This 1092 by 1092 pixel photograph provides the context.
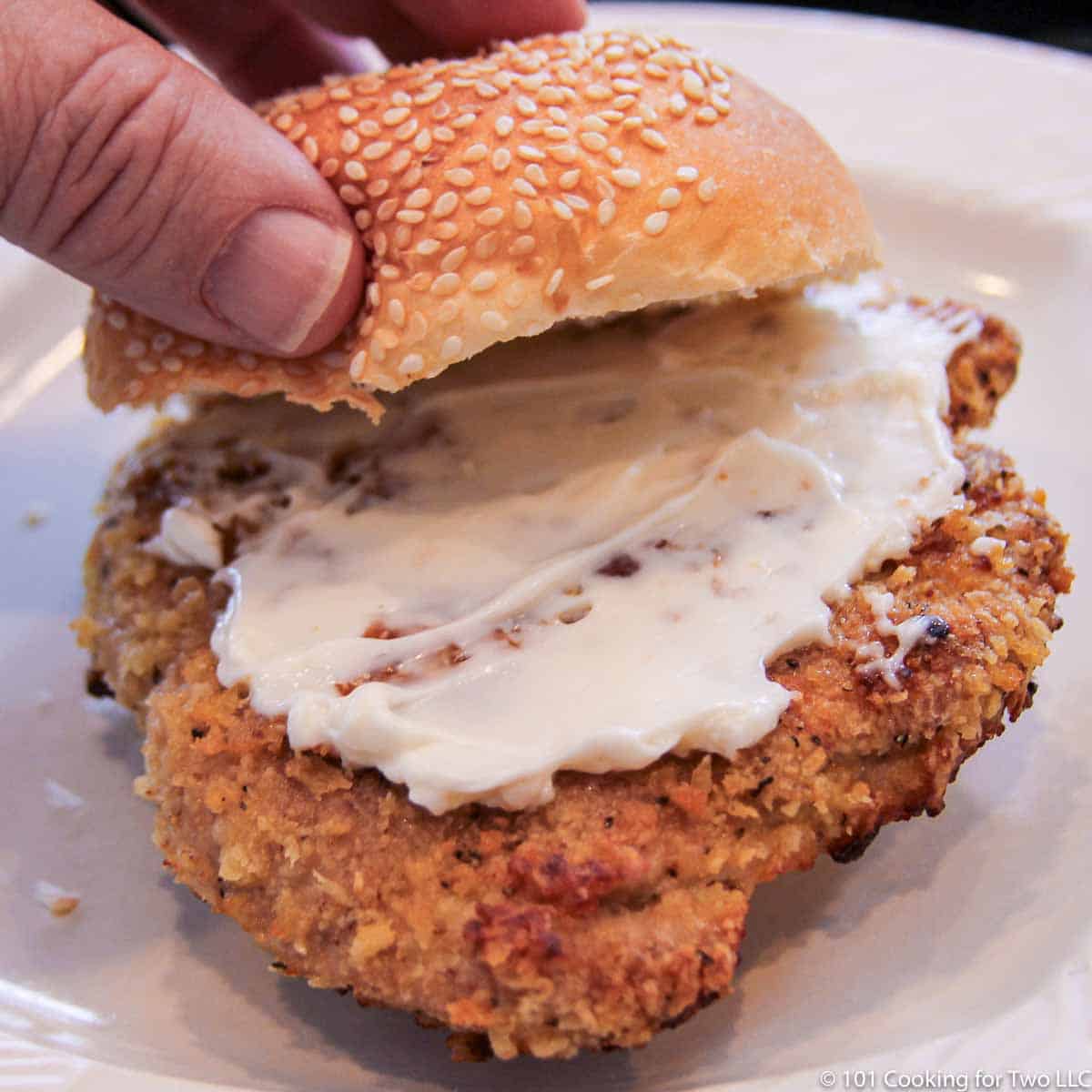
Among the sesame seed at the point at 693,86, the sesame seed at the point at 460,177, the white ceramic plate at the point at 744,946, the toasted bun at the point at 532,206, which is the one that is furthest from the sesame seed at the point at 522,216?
the white ceramic plate at the point at 744,946

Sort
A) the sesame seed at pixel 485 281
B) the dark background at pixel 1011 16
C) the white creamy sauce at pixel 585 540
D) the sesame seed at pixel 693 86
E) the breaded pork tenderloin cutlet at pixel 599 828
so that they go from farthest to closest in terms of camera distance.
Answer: the dark background at pixel 1011 16 < the sesame seed at pixel 693 86 < the sesame seed at pixel 485 281 < the white creamy sauce at pixel 585 540 < the breaded pork tenderloin cutlet at pixel 599 828

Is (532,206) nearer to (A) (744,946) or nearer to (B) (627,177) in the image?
(B) (627,177)

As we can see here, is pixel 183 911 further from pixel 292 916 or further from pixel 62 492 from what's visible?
pixel 62 492

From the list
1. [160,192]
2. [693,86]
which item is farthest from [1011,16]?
[160,192]

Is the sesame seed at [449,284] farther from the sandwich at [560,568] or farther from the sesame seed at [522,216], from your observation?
the sesame seed at [522,216]

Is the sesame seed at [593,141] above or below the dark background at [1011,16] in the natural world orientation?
above

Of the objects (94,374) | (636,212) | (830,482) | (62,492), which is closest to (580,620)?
(830,482)

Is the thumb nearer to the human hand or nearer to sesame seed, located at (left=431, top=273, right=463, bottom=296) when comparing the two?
the human hand
